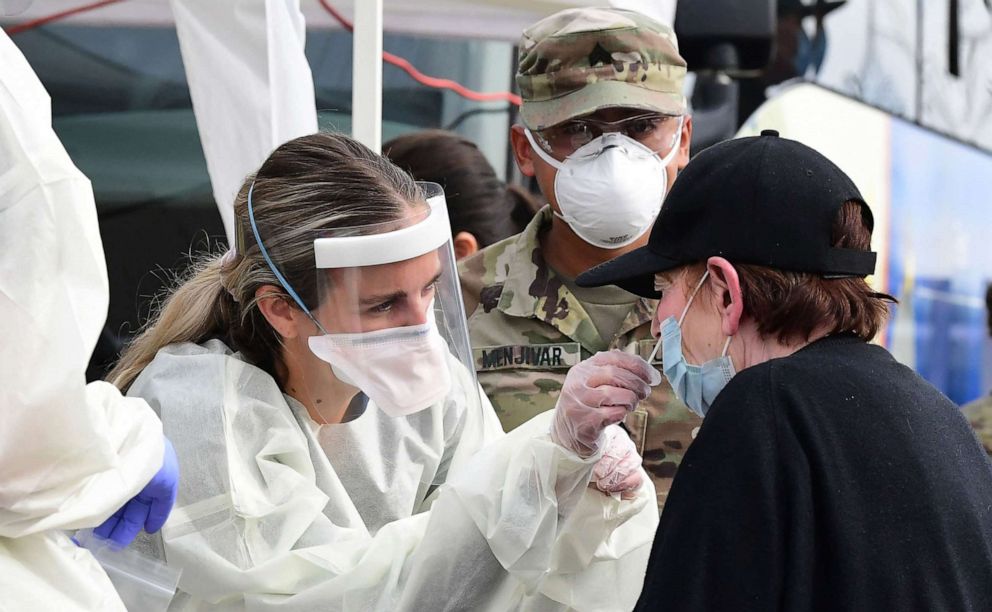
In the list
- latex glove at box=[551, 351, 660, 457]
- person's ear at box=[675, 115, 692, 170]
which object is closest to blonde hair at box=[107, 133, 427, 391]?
latex glove at box=[551, 351, 660, 457]

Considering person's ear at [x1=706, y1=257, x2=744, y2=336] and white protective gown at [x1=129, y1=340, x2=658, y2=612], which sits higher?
person's ear at [x1=706, y1=257, x2=744, y2=336]

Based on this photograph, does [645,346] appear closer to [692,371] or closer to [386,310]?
[386,310]

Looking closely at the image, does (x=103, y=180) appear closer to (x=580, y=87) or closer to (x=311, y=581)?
(x=580, y=87)

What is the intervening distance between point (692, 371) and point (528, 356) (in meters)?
1.10

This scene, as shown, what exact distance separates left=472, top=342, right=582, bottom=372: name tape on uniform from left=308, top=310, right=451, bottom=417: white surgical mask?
60 cm

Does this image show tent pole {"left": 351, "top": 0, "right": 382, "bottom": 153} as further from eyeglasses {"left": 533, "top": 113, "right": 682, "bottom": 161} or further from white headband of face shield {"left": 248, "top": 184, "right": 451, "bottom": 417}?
white headband of face shield {"left": 248, "top": 184, "right": 451, "bottom": 417}

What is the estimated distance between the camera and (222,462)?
85.9 inches

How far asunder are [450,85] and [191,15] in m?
1.74

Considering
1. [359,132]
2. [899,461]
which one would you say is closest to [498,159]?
[359,132]

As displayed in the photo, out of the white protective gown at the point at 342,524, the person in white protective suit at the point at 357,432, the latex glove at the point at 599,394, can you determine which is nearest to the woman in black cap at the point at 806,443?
the latex glove at the point at 599,394

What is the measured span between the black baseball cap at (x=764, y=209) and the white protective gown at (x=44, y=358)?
2.56 ft

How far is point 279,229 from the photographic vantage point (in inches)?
89.2

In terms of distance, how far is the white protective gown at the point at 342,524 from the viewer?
213 cm

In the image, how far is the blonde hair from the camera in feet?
7.42
